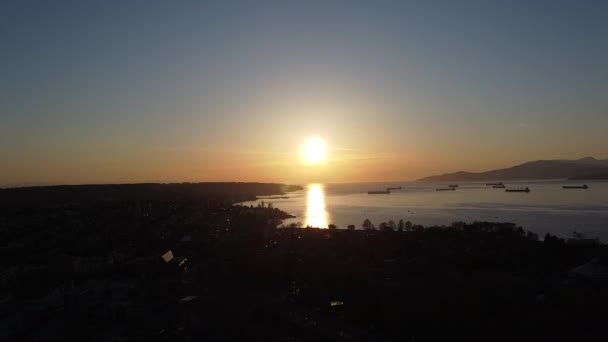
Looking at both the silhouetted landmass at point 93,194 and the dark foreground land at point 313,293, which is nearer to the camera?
the dark foreground land at point 313,293

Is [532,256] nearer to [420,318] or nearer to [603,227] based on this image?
[420,318]

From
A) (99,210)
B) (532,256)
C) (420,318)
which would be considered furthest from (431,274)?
(99,210)

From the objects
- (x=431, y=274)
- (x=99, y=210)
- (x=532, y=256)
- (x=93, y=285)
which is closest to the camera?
(x=431, y=274)

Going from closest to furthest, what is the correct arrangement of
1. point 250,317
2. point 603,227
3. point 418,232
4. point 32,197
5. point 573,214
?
point 250,317 < point 418,232 < point 603,227 < point 573,214 < point 32,197

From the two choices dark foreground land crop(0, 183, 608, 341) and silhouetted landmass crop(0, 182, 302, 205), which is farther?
silhouetted landmass crop(0, 182, 302, 205)

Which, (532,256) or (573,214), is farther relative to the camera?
(573,214)

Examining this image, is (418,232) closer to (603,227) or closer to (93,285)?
(603,227)

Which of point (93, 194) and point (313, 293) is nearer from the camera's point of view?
point (313, 293)
